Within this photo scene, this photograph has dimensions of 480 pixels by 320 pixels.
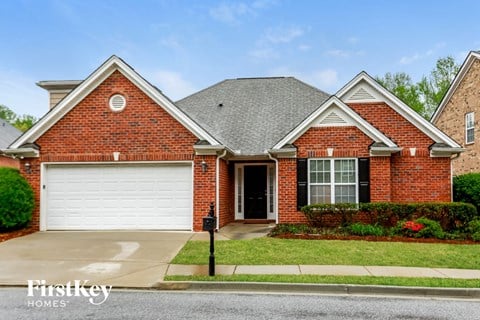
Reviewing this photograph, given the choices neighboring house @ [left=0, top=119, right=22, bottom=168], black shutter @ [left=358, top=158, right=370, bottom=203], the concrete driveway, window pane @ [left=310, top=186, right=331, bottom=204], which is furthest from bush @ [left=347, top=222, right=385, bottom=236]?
neighboring house @ [left=0, top=119, right=22, bottom=168]

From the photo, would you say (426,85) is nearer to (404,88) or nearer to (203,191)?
(404,88)

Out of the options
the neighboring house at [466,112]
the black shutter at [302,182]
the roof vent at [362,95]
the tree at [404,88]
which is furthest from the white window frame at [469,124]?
the tree at [404,88]

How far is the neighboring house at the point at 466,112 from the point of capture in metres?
20.0

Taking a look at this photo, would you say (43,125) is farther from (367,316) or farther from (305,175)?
(367,316)

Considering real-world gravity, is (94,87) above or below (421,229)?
above

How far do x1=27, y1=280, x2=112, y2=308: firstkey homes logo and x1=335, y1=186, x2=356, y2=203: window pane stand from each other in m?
8.74

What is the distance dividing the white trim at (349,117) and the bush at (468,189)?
3602mm

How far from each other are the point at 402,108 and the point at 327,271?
8.79 meters

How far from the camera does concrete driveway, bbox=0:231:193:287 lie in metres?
7.75

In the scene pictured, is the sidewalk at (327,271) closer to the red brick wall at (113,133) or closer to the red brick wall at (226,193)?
the red brick wall at (226,193)

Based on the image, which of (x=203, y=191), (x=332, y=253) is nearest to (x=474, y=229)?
(x=332, y=253)

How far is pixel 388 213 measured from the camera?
12852mm

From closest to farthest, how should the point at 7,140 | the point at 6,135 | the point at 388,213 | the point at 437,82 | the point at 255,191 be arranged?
the point at 388,213 < the point at 255,191 < the point at 7,140 < the point at 6,135 < the point at 437,82

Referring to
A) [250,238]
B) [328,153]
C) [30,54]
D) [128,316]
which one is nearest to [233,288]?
[128,316]
